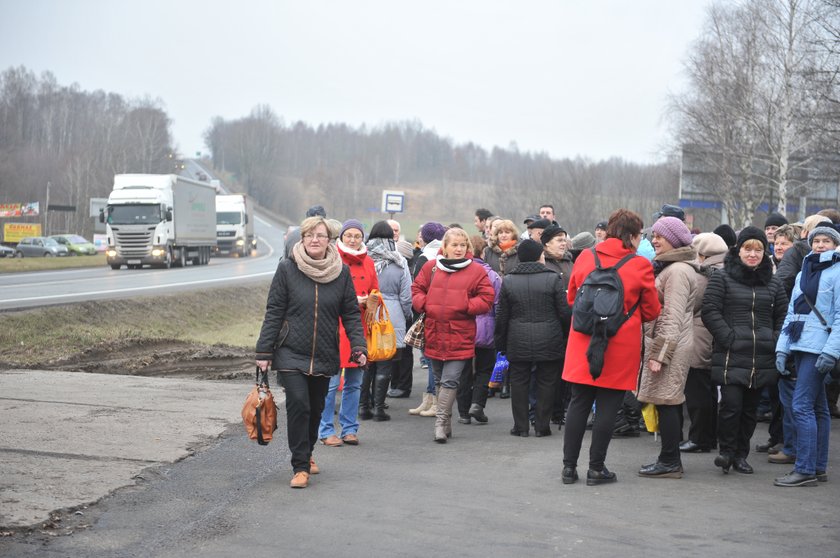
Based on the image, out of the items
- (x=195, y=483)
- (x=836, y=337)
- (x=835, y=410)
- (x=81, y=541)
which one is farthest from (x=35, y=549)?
(x=835, y=410)

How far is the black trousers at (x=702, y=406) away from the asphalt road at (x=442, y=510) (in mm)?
214

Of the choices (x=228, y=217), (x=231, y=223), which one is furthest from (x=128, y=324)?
(x=231, y=223)

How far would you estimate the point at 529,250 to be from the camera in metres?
10.1

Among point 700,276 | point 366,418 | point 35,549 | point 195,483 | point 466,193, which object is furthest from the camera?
point 466,193

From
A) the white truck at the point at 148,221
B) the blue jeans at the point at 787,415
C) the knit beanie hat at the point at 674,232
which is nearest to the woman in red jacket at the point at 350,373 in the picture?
the knit beanie hat at the point at 674,232

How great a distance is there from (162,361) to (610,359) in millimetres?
10050

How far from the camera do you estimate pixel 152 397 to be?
37.7 ft

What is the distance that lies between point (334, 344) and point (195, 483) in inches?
56.1

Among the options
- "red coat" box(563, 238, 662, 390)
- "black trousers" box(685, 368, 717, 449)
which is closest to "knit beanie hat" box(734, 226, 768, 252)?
"red coat" box(563, 238, 662, 390)

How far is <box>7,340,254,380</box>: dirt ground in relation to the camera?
15.0 metres

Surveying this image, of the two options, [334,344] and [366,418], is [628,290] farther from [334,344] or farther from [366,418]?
[366,418]

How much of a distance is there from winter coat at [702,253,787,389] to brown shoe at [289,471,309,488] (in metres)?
3.35

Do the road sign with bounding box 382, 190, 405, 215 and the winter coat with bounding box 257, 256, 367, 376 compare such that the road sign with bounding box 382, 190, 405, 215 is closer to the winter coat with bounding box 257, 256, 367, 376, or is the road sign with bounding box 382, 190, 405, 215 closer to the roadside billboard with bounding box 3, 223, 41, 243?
the winter coat with bounding box 257, 256, 367, 376

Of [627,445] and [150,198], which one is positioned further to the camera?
[150,198]
